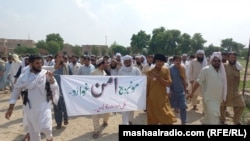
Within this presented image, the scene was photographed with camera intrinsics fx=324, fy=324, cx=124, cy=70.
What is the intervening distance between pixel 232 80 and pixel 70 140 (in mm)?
3958

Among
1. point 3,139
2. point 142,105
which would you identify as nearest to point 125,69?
point 142,105

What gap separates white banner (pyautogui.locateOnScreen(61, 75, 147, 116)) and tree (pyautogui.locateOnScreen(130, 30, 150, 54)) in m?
61.7

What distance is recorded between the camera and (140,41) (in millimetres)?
68938

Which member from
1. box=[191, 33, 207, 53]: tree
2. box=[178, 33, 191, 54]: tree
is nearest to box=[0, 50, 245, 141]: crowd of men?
box=[178, 33, 191, 54]: tree

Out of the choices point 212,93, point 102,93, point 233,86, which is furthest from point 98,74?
point 233,86

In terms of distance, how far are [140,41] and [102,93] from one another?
62.6m

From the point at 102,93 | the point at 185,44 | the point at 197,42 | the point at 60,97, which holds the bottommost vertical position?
the point at 60,97

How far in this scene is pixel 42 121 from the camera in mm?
5062

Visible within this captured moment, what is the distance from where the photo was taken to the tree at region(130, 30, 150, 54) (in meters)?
68.5

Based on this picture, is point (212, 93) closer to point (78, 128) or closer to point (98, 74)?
point (98, 74)

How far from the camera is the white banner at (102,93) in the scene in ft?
21.5

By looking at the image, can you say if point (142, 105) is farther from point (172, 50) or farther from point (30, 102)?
point (172, 50)

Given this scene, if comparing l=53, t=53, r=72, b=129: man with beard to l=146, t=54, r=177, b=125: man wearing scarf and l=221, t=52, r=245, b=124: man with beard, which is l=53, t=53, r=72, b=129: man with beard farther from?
l=221, t=52, r=245, b=124: man with beard

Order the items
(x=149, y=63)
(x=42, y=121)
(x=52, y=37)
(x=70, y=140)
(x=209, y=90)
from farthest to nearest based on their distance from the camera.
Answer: (x=52, y=37)
(x=149, y=63)
(x=70, y=140)
(x=209, y=90)
(x=42, y=121)
